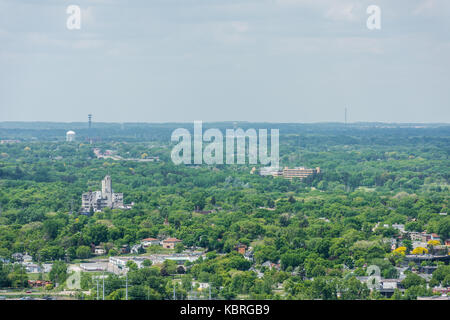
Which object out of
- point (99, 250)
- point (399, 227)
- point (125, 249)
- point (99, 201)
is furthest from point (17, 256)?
point (99, 201)

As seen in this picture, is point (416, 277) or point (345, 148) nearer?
point (416, 277)

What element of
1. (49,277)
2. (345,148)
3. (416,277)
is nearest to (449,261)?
(416,277)

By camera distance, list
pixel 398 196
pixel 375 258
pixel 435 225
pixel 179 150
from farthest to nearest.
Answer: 1. pixel 179 150
2. pixel 398 196
3. pixel 435 225
4. pixel 375 258

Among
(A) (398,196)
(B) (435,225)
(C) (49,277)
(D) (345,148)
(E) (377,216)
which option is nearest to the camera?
(C) (49,277)

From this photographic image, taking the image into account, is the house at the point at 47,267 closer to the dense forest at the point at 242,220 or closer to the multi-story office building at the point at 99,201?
the dense forest at the point at 242,220

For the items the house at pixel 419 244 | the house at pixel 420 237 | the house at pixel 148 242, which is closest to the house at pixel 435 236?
the house at pixel 420 237

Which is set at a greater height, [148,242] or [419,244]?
[419,244]

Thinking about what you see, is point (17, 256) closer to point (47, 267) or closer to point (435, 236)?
point (47, 267)
